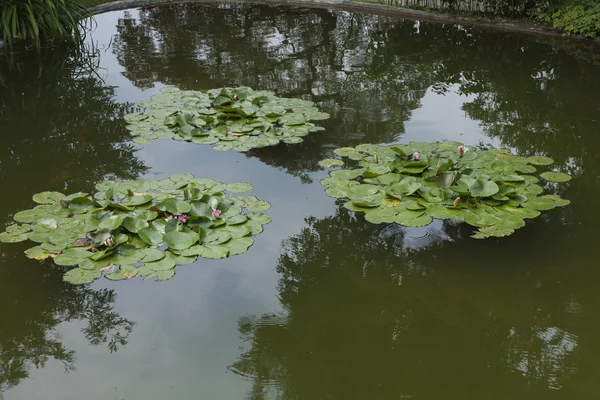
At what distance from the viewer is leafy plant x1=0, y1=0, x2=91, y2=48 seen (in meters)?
7.54

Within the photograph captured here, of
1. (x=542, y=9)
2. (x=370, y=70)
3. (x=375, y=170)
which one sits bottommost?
(x=375, y=170)

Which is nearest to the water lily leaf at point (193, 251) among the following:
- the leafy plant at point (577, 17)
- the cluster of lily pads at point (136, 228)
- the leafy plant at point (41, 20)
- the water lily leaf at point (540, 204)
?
the cluster of lily pads at point (136, 228)

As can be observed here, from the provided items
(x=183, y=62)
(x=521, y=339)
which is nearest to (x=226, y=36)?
(x=183, y=62)

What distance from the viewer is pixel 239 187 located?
434cm

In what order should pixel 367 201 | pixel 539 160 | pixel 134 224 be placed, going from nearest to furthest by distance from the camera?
pixel 134 224, pixel 367 201, pixel 539 160

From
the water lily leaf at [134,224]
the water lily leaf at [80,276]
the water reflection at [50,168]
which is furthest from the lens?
the water lily leaf at [134,224]

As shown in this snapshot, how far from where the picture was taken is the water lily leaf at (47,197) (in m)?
4.03

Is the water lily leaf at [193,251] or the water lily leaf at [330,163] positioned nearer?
the water lily leaf at [193,251]

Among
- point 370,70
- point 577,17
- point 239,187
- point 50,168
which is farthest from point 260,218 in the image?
point 577,17

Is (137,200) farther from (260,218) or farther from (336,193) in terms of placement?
(336,193)

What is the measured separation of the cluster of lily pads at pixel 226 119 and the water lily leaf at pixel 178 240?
5.12 ft

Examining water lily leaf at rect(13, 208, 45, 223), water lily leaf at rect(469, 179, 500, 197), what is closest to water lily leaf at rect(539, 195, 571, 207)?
water lily leaf at rect(469, 179, 500, 197)

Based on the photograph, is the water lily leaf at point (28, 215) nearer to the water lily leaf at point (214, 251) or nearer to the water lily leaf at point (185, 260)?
the water lily leaf at point (185, 260)

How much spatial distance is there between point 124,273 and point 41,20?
570 centimetres
